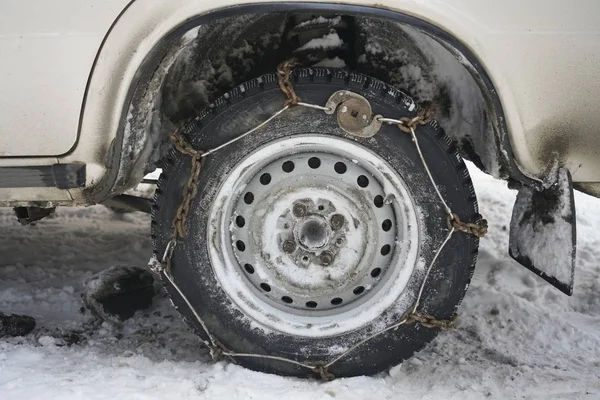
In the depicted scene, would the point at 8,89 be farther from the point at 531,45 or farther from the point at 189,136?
the point at 531,45

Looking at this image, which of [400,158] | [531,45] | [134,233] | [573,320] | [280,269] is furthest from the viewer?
[134,233]

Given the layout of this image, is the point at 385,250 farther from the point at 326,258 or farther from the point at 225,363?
the point at 225,363

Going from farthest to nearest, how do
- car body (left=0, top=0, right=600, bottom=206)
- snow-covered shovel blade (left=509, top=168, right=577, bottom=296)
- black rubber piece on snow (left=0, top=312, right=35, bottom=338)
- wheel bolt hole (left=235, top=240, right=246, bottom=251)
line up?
black rubber piece on snow (left=0, top=312, right=35, bottom=338) < wheel bolt hole (left=235, top=240, right=246, bottom=251) < snow-covered shovel blade (left=509, top=168, right=577, bottom=296) < car body (left=0, top=0, right=600, bottom=206)

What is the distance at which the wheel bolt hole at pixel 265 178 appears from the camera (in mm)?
2238

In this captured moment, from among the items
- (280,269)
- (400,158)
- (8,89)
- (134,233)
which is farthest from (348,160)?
(134,233)

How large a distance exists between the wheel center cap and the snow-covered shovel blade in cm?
76

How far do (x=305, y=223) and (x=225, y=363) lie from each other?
62 centimetres

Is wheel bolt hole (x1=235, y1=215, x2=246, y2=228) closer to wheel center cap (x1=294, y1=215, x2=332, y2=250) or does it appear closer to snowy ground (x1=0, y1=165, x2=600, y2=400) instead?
wheel center cap (x1=294, y1=215, x2=332, y2=250)

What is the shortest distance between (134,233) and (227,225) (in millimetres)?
1702

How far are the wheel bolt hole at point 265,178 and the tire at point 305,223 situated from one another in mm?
42

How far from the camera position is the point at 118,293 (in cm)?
281

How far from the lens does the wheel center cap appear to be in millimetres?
2207

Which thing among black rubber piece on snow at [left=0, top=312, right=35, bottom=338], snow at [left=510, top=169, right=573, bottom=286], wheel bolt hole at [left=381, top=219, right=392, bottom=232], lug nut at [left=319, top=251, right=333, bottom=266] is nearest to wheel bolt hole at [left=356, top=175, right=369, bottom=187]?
wheel bolt hole at [left=381, top=219, right=392, bottom=232]

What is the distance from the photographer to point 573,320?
2.81 metres
